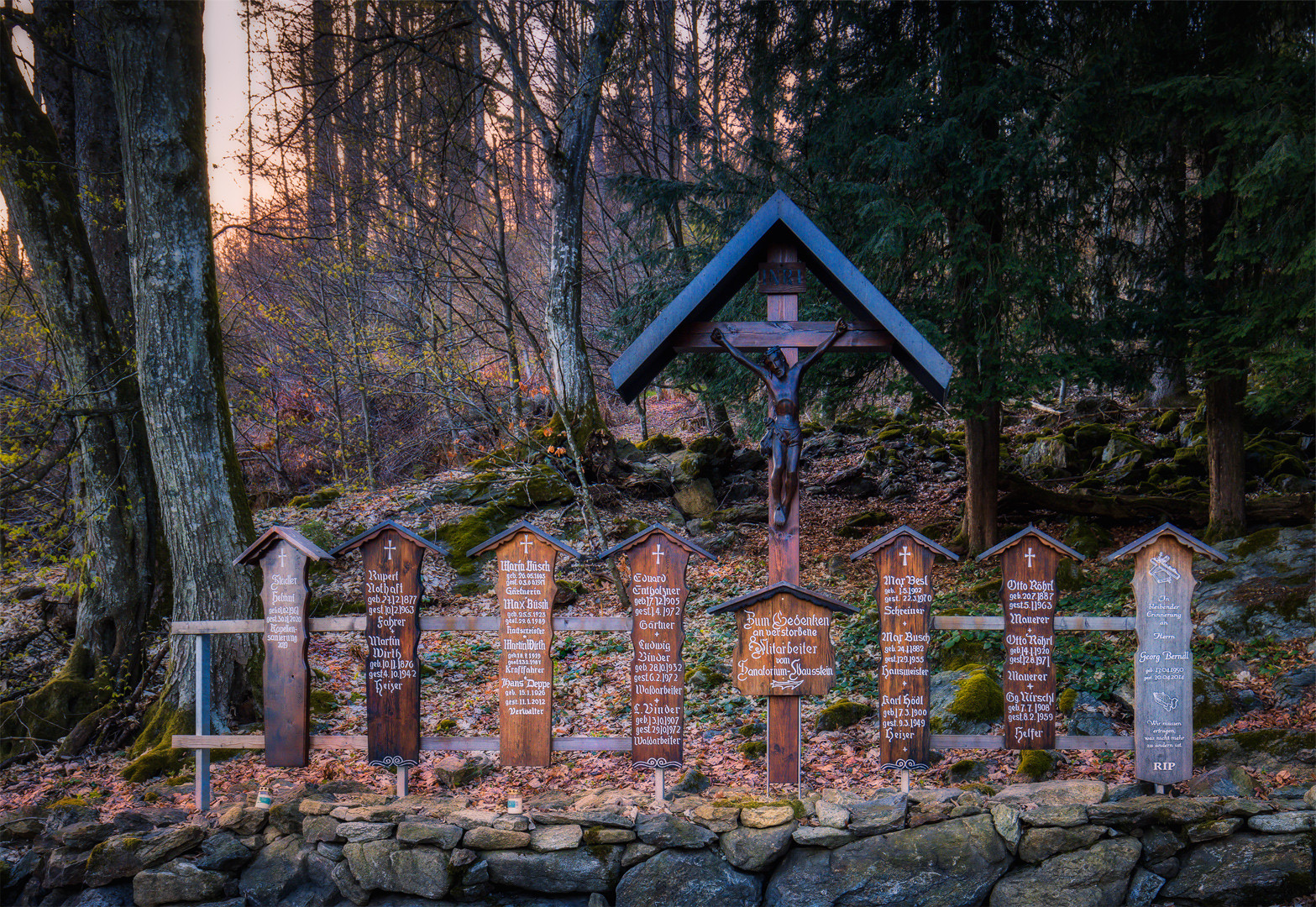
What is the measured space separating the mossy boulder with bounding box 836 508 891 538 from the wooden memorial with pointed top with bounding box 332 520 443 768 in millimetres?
7749

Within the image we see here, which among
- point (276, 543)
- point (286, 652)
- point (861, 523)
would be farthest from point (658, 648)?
point (861, 523)

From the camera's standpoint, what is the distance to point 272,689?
199 inches

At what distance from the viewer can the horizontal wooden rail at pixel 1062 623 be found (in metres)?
4.68

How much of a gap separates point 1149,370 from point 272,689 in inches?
392

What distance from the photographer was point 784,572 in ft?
16.2

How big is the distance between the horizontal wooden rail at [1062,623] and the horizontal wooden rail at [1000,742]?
0.69 metres

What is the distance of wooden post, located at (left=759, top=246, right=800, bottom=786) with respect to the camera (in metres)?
4.82

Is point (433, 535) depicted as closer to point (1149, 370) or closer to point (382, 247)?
point (382, 247)

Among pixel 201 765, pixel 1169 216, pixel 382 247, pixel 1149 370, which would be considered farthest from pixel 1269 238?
pixel 382 247

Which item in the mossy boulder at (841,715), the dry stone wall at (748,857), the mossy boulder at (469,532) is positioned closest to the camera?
the dry stone wall at (748,857)

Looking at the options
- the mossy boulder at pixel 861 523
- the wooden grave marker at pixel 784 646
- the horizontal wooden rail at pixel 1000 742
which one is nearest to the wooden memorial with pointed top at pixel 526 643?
the wooden grave marker at pixel 784 646

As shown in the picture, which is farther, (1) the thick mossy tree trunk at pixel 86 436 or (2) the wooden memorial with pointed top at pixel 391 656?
(1) the thick mossy tree trunk at pixel 86 436

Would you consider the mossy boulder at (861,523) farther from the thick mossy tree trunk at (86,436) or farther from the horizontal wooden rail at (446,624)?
the thick mossy tree trunk at (86,436)

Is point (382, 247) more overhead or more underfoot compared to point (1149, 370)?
more overhead
